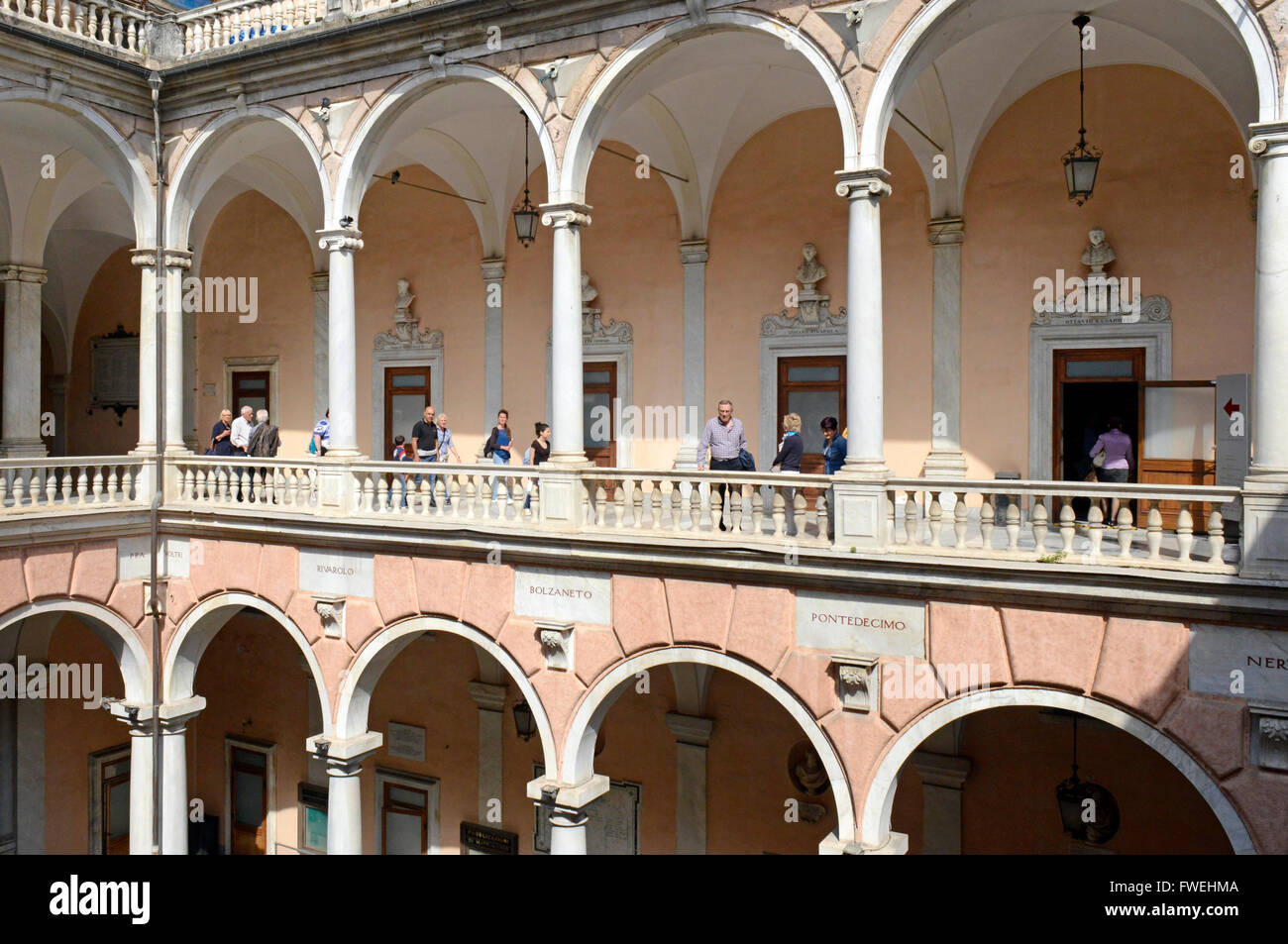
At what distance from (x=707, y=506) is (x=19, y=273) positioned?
1049 cm

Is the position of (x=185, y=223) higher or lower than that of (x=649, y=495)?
higher

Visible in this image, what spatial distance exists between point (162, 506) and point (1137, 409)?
11042mm

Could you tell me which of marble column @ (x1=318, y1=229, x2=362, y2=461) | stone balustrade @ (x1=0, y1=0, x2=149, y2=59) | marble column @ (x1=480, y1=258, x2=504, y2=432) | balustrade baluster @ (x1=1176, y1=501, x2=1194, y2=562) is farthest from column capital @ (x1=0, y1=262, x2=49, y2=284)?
balustrade baluster @ (x1=1176, y1=501, x2=1194, y2=562)

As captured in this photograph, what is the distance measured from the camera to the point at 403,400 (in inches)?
A: 621

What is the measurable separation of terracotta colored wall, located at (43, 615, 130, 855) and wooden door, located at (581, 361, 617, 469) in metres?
8.20

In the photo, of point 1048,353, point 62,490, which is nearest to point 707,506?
point 1048,353

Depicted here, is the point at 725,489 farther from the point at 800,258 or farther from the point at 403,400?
the point at 403,400

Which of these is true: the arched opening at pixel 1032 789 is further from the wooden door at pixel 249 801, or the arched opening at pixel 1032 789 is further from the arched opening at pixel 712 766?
the wooden door at pixel 249 801

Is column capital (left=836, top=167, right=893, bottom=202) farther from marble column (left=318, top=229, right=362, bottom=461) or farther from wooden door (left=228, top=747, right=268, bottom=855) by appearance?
wooden door (left=228, top=747, right=268, bottom=855)

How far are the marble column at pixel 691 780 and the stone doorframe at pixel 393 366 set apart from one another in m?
5.86

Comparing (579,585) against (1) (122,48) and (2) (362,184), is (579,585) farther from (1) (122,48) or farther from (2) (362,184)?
(1) (122,48)

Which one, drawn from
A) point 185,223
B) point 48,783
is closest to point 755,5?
point 185,223

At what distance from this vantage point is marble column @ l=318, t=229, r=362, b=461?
38.1 feet

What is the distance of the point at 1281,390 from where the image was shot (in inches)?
286
